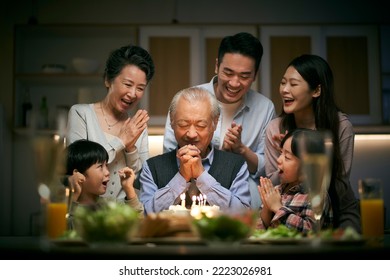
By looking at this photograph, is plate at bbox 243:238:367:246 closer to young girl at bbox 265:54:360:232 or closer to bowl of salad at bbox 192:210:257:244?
bowl of salad at bbox 192:210:257:244

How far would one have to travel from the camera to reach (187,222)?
1.93 meters

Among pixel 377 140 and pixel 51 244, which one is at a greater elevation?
pixel 377 140

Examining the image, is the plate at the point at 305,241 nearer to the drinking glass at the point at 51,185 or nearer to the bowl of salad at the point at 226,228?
the bowl of salad at the point at 226,228

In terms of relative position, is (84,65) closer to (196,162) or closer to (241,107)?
(241,107)

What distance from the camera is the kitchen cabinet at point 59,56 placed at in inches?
178

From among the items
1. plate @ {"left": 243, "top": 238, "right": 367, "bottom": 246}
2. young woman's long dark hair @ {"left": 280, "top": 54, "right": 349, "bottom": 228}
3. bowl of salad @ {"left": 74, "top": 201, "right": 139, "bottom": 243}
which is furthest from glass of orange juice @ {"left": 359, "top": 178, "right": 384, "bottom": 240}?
young woman's long dark hair @ {"left": 280, "top": 54, "right": 349, "bottom": 228}

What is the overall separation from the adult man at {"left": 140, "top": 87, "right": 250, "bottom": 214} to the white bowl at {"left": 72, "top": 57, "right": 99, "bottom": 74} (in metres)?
1.59

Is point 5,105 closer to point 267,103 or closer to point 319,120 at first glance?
point 267,103

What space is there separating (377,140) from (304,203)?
91.6 inches

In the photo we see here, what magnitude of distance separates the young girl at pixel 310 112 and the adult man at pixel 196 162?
11.9 inches

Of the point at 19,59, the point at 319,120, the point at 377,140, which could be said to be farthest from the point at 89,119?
the point at 377,140

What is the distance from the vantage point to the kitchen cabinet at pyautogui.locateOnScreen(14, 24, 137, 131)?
4.53 meters

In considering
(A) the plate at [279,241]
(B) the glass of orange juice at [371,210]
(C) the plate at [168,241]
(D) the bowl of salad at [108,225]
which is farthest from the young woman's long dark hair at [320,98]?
(D) the bowl of salad at [108,225]

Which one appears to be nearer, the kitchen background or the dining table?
→ the dining table
